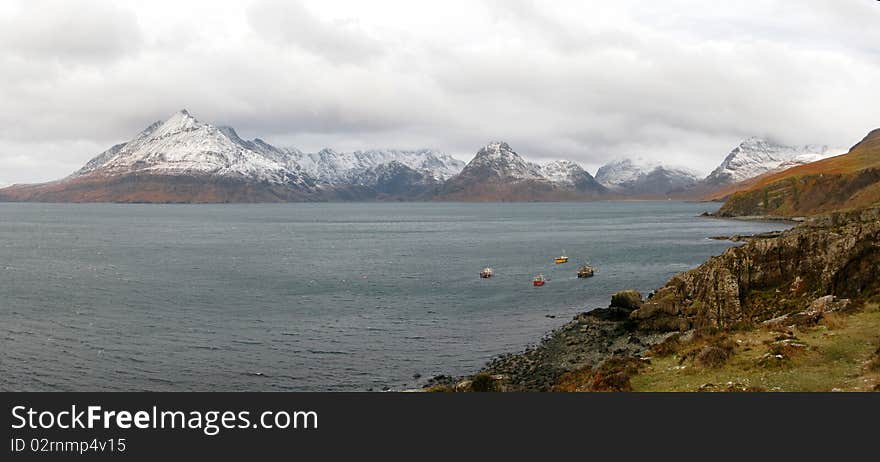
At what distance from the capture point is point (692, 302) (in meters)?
54.7

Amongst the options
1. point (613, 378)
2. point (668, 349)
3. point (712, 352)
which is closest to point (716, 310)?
point (668, 349)

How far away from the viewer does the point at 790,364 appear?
2620 centimetres

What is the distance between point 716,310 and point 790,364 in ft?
68.3

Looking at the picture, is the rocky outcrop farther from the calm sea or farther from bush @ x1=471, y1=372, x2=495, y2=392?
the calm sea

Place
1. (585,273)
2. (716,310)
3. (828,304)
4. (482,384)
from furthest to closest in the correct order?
(585,273) → (716,310) → (828,304) → (482,384)

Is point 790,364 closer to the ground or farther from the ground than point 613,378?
farther from the ground

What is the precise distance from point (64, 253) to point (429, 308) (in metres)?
96.3

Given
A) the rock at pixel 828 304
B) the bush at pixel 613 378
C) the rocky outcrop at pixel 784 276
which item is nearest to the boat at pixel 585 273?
the rocky outcrop at pixel 784 276

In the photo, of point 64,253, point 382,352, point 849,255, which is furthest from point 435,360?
point 64,253

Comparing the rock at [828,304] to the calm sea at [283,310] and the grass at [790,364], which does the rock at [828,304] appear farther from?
the calm sea at [283,310]

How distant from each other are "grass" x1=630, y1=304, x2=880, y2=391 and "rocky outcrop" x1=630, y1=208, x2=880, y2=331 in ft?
25.1

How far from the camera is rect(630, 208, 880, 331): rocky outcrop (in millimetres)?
40406

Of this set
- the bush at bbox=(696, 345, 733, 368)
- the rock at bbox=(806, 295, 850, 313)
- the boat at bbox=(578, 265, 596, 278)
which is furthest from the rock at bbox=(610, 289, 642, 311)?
the bush at bbox=(696, 345, 733, 368)

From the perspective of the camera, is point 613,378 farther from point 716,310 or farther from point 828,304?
point 716,310
